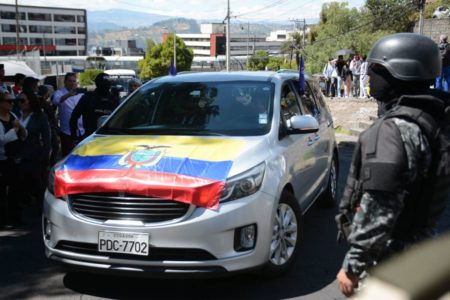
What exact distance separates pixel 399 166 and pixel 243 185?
1864 mm

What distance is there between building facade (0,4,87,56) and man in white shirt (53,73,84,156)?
127 metres

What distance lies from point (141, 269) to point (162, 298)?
0.42m

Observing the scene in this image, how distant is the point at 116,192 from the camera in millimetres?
3789

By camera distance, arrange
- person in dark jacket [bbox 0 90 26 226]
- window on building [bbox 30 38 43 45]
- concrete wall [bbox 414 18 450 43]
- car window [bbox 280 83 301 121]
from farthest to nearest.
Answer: window on building [bbox 30 38 43 45] < concrete wall [bbox 414 18 450 43] < person in dark jacket [bbox 0 90 26 226] < car window [bbox 280 83 301 121]

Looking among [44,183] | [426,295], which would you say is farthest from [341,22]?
[426,295]

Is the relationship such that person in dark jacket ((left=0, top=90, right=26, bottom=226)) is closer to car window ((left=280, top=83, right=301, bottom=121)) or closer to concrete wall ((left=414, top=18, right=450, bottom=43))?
car window ((left=280, top=83, right=301, bottom=121))

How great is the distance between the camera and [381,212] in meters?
2.11

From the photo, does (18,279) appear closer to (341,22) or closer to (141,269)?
(141,269)

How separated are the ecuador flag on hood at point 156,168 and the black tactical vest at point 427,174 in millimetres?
1658

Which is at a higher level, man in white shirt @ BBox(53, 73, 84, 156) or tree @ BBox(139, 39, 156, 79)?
man in white shirt @ BBox(53, 73, 84, 156)

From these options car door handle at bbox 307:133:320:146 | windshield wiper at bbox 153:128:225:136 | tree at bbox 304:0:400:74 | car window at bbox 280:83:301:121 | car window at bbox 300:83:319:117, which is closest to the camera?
windshield wiper at bbox 153:128:225:136

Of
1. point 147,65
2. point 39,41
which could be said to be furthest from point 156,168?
point 39,41

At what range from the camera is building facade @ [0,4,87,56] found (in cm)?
13225

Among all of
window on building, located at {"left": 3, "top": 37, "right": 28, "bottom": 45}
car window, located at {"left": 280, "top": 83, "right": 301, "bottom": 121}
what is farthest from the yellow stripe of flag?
window on building, located at {"left": 3, "top": 37, "right": 28, "bottom": 45}
